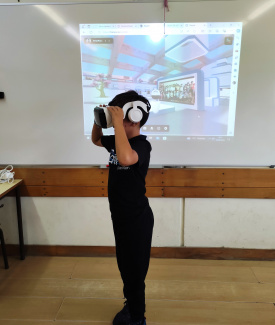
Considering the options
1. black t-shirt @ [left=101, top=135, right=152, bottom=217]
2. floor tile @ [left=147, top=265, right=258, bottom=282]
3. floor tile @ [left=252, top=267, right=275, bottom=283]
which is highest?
black t-shirt @ [left=101, top=135, right=152, bottom=217]

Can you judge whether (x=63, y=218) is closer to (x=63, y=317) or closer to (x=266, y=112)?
(x=63, y=317)

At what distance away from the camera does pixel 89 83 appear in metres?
1.94

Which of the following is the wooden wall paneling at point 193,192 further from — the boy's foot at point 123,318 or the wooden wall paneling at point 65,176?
the boy's foot at point 123,318

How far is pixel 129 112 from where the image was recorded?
3.75 feet

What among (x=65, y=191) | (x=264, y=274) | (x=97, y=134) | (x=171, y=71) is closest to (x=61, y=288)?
(x=65, y=191)

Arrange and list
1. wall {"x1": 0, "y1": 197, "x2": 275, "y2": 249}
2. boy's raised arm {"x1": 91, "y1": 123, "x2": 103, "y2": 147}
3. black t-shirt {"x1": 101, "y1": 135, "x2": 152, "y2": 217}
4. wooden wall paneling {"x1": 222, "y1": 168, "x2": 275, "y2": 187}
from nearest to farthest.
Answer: black t-shirt {"x1": 101, "y1": 135, "x2": 152, "y2": 217}
boy's raised arm {"x1": 91, "y1": 123, "x2": 103, "y2": 147}
wooden wall paneling {"x1": 222, "y1": 168, "x2": 275, "y2": 187}
wall {"x1": 0, "y1": 197, "x2": 275, "y2": 249}

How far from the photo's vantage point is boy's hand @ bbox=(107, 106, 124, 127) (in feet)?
3.70

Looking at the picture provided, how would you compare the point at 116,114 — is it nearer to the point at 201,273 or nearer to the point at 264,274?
the point at 201,273

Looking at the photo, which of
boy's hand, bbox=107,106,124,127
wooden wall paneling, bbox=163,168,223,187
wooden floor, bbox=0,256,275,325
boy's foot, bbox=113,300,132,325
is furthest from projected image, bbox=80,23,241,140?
boy's foot, bbox=113,300,132,325

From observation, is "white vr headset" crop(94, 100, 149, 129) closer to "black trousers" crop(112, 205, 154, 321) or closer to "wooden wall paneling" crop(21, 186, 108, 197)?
"black trousers" crop(112, 205, 154, 321)

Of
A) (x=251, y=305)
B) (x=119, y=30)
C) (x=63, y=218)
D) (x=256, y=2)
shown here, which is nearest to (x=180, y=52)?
(x=119, y=30)

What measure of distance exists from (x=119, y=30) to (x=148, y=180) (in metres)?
1.15

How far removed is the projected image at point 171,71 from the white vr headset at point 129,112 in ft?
2.65

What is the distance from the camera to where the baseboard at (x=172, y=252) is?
2.19m
